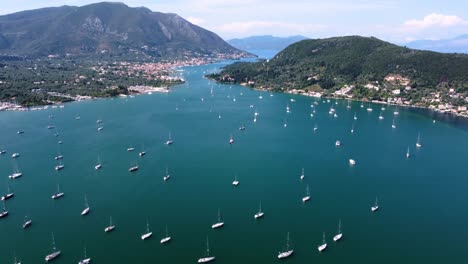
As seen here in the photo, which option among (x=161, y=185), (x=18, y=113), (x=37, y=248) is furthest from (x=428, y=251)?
(x=18, y=113)

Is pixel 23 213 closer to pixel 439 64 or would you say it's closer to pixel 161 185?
pixel 161 185

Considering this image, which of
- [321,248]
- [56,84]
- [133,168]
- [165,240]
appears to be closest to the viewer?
[321,248]

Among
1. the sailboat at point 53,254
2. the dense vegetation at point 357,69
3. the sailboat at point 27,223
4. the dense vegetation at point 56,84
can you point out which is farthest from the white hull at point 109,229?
the dense vegetation at point 357,69

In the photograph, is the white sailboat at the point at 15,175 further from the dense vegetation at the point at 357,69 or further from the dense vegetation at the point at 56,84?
the dense vegetation at the point at 357,69

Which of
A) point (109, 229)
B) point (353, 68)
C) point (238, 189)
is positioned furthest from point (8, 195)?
point (353, 68)

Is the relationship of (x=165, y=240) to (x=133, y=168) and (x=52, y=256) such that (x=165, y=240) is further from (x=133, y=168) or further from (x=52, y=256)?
(x=133, y=168)

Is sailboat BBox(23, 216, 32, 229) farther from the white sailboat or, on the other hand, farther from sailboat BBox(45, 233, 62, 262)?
the white sailboat
